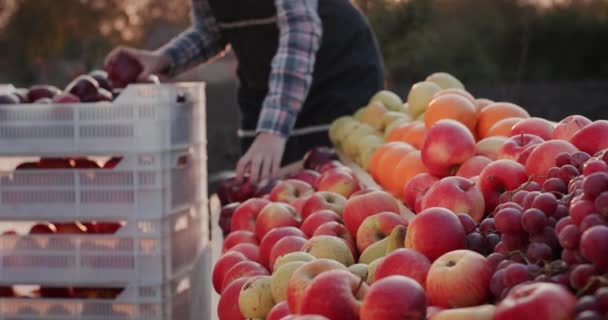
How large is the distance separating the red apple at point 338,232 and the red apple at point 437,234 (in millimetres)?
475

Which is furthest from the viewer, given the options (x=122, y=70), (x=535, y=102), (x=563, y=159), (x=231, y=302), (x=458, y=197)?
(x=535, y=102)

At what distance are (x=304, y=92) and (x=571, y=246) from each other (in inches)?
78.8

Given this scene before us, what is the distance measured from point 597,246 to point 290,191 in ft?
5.20

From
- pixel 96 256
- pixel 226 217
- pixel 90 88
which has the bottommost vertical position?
pixel 96 256

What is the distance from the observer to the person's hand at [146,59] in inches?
135

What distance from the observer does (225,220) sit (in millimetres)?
2729

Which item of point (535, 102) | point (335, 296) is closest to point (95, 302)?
point (335, 296)

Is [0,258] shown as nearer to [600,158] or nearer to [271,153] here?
[271,153]

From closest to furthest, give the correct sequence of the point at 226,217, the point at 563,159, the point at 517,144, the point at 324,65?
1. the point at 563,159
2. the point at 517,144
3. the point at 226,217
4. the point at 324,65

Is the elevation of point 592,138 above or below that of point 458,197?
above

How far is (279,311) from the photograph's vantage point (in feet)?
4.74

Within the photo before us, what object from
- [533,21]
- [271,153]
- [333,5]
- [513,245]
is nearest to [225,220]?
[271,153]

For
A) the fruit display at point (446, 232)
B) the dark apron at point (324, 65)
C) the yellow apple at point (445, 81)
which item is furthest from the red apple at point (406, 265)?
the dark apron at point (324, 65)

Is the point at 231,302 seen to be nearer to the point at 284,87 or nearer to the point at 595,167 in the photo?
the point at 595,167
